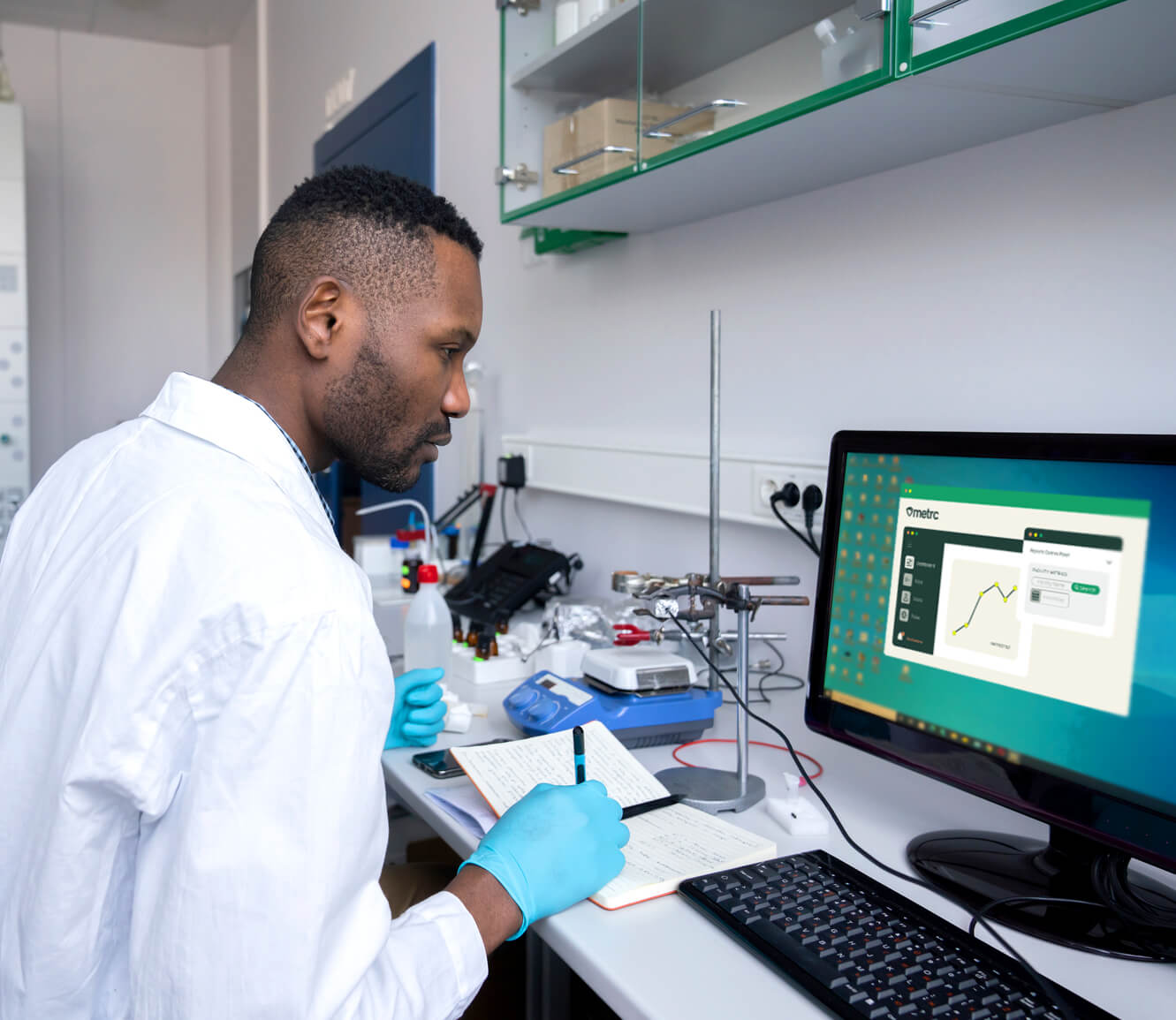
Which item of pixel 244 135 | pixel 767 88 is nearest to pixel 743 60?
pixel 767 88

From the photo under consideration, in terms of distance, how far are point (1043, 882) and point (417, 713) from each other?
0.73 meters

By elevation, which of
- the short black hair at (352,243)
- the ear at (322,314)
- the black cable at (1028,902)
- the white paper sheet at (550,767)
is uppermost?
the short black hair at (352,243)

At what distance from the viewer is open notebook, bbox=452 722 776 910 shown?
87 cm

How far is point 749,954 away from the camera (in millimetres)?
758

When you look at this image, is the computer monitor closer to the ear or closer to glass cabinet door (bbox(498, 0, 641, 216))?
the ear

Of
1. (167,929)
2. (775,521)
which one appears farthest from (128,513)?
(775,521)

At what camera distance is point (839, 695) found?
1.05m

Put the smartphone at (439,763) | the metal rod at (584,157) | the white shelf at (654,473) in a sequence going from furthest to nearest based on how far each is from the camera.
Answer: the white shelf at (654,473) < the metal rod at (584,157) < the smartphone at (439,763)

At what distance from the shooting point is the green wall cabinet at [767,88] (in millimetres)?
903

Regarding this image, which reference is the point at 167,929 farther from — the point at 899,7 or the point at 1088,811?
the point at 899,7

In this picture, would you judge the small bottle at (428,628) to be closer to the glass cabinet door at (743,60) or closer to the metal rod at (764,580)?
the metal rod at (764,580)

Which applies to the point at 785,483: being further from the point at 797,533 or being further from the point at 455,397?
the point at 455,397

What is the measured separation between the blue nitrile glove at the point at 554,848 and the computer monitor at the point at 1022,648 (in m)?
0.29

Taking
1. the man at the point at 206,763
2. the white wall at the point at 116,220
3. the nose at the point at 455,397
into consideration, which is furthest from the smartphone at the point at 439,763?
the white wall at the point at 116,220
